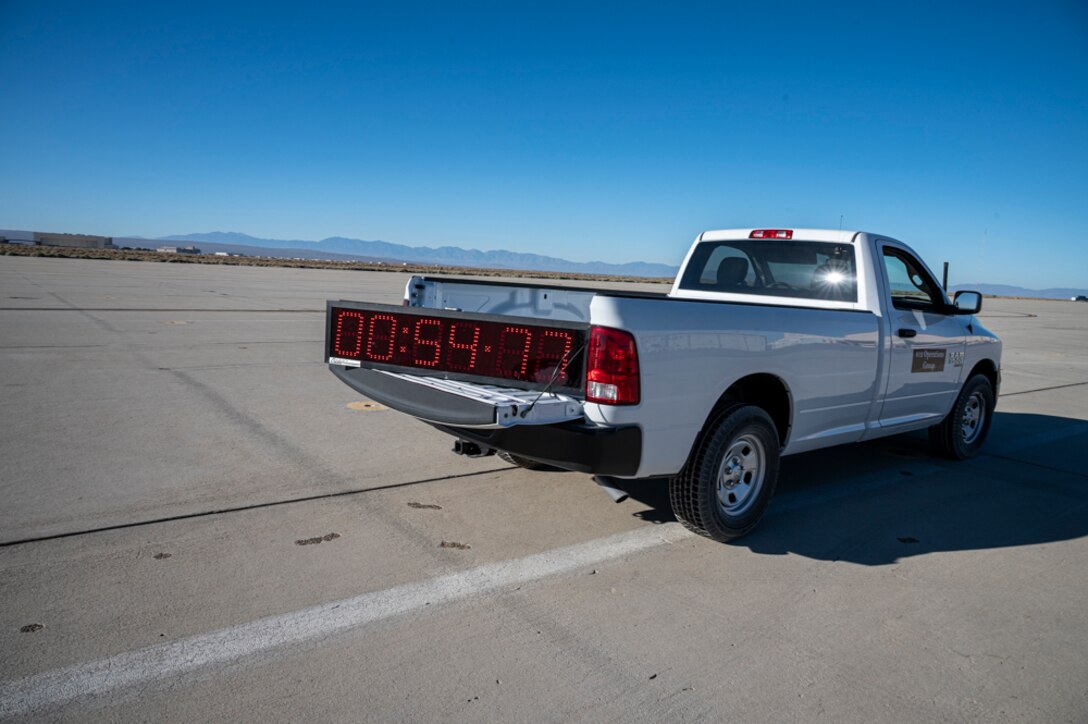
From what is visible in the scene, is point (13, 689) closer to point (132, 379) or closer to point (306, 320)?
point (132, 379)

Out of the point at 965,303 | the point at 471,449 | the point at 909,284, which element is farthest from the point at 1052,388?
the point at 471,449

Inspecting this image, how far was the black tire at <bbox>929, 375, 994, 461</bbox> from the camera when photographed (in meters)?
6.82

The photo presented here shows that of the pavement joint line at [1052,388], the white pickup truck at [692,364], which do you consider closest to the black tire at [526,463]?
the white pickup truck at [692,364]

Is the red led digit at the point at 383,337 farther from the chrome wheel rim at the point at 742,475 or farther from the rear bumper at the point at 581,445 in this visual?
the chrome wheel rim at the point at 742,475

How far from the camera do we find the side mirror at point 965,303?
6324 millimetres

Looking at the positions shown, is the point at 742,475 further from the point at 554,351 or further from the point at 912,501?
the point at 912,501

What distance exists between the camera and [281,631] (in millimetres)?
3271

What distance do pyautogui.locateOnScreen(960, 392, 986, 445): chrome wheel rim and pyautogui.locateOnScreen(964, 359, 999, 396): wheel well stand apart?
19 cm

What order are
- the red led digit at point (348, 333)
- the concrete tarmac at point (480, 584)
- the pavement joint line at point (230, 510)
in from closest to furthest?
1. the concrete tarmac at point (480, 584)
2. the pavement joint line at point (230, 510)
3. the red led digit at point (348, 333)

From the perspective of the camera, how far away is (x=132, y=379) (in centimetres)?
823

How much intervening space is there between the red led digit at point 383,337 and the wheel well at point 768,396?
194cm

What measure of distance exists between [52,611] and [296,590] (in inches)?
37.8

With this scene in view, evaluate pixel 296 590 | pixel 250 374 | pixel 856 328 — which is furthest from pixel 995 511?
pixel 250 374

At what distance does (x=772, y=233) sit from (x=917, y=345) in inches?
54.8
